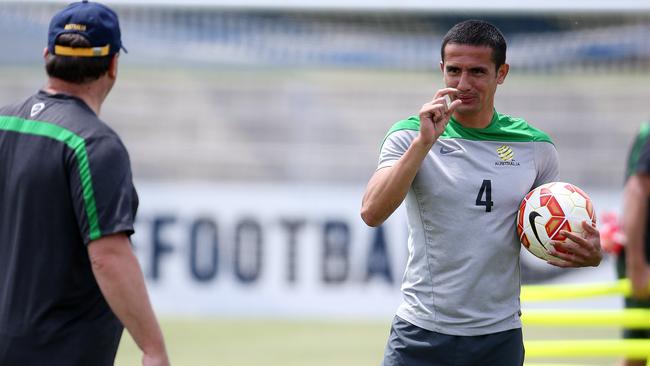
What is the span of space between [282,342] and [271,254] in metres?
2.05

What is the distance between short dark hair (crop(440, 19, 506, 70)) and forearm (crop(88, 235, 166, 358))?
153cm

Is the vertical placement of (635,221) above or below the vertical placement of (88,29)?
below

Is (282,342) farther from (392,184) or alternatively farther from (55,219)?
(55,219)

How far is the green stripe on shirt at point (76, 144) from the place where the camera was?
343 cm

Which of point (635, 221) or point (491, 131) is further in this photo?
point (635, 221)

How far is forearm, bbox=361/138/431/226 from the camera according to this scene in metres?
3.90

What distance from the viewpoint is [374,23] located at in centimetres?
1504

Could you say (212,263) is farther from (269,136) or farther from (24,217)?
(24,217)

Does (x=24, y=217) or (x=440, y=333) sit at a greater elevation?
(x=24, y=217)

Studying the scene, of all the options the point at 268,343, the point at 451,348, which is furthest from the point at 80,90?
the point at 268,343

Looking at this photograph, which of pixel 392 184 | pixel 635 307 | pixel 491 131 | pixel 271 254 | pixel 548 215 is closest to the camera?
pixel 392 184

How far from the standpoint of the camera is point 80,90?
3.64 meters

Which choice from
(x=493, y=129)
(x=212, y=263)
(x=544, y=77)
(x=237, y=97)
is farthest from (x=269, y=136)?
(x=493, y=129)

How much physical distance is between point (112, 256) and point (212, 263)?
27.7ft
